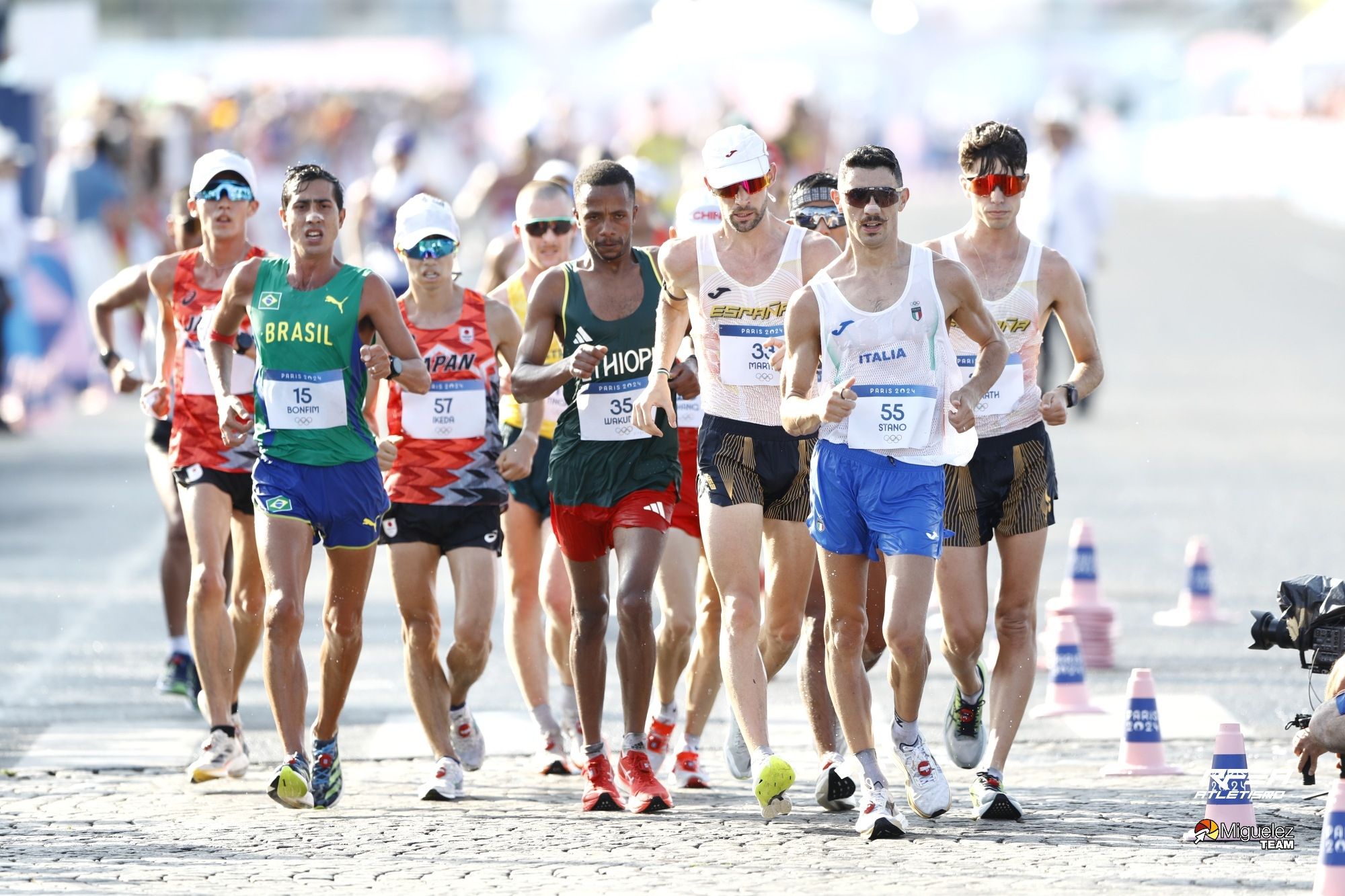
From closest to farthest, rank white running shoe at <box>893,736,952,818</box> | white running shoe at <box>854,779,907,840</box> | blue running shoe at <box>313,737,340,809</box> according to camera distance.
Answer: white running shoe at <box>854,779,907,840</box> < white running shoe at <box>893,736,952,818</box> < blue running shoe at <box>313,737,340,809</box>

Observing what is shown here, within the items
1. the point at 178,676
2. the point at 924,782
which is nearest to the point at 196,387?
the point at 178,676

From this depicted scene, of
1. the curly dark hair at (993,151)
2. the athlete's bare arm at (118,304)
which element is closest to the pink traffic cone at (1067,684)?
the curly dark hair at (993,151)

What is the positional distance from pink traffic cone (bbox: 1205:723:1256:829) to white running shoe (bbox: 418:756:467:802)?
2616 millimetres

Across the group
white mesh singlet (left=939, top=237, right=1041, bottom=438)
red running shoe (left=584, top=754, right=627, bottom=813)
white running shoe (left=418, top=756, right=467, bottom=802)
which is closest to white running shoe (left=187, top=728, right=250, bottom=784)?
white running shoe (left=418, top=756, right=467, bottom=802)

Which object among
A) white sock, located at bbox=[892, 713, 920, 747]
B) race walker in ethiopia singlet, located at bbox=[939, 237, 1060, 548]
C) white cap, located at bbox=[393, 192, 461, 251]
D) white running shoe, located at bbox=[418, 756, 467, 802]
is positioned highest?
white cap, located at bbox=[393, 192, 461, 251]

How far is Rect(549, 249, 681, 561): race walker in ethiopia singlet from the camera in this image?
835 cm

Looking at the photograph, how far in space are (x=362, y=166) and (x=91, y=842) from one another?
37621mm

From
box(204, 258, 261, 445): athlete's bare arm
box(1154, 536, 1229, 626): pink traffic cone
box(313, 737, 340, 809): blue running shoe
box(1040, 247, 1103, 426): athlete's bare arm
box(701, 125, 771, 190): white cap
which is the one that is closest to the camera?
box(701, 125, 771, 190): white cap

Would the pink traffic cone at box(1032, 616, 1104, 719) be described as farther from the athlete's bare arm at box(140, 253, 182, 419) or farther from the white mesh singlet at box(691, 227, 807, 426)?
the athlete's bare arm at box(140, 253, 182, 419)

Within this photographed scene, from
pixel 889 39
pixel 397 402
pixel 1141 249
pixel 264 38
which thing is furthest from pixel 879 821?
pixel 264 38

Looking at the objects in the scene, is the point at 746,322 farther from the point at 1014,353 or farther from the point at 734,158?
the point at 1014,353

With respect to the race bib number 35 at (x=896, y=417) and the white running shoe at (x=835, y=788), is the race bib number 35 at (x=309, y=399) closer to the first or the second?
the race bib number 35 at (x=896, y=417)

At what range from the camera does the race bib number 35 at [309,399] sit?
838cm

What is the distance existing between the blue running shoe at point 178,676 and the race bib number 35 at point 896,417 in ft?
12.9
